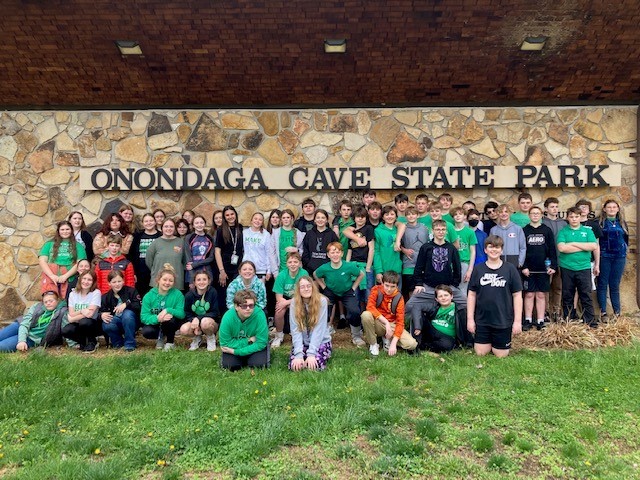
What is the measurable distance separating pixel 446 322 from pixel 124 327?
4.41 metres

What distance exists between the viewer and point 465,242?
23.0ft

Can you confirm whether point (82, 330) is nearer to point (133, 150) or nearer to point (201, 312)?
point (201, 312)

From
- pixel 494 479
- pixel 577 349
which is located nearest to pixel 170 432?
pixel 494 479

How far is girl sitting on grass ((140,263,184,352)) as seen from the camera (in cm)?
636

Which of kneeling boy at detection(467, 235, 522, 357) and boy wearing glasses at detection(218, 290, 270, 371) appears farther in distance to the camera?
kneeling boy at detection(467, 235, 522, 357)

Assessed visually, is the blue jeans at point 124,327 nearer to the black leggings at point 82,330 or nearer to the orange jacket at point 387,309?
the black leggings at point 82,330

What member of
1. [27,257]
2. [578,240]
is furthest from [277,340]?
[27,257]

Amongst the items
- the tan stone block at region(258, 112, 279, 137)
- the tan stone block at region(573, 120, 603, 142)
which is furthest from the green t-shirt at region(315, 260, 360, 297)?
the tan stone block at region(573, 120, 603, 142)

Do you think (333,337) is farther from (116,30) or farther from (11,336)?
(116,30)

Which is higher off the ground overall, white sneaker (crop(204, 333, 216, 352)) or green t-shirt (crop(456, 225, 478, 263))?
green t-shirt (crop(456, 225, 478, 263))

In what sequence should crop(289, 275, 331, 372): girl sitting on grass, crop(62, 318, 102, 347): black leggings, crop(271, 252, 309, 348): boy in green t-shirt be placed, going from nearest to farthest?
crop(289, 275, 331, 372): girl sitting on grass < crop(62, 318, 102, 347): black leggings < crop(271, 252, 309, 348): boy in green t-shirt

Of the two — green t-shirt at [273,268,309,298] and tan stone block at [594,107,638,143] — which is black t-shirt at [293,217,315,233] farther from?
tan stone block at [594,107,638,143]

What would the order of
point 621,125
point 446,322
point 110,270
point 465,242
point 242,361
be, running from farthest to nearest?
point 621,125, point 465,242, point 110,270, point 446,322, point 242,361

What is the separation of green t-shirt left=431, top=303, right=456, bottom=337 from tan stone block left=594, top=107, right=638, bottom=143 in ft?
15.9
